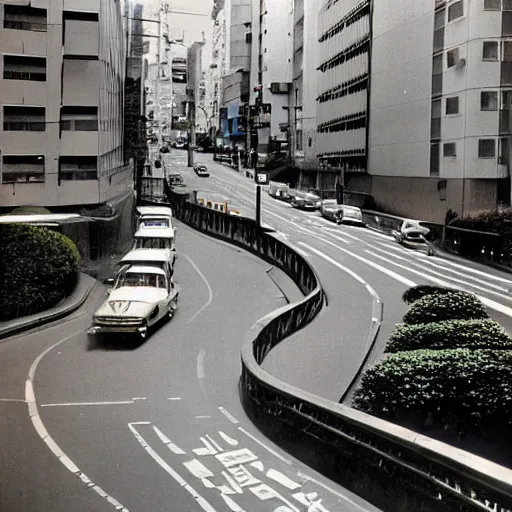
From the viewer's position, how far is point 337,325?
3904mm

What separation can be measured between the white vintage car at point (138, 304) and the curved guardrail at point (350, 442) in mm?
531

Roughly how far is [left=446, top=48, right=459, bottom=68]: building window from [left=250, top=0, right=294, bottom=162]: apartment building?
0.99 m

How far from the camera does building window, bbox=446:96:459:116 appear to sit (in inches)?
132

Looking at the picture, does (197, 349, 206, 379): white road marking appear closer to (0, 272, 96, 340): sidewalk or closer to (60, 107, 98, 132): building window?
(0, 272, 96, 340): sidewalk

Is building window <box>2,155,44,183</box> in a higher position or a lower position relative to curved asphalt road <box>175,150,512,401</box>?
higher

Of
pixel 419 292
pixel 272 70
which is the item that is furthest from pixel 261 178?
pixel 419 292

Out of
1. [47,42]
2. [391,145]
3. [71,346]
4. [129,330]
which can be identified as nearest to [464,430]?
[391,145]

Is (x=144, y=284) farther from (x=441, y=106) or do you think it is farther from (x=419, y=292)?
(x=441, y=106)

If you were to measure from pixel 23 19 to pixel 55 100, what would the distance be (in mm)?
429

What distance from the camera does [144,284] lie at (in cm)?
434

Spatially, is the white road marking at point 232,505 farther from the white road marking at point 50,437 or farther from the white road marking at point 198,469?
the white road marking at point 50,437

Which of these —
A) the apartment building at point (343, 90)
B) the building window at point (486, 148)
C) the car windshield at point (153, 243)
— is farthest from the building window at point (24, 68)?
the building window at point (486, 148)

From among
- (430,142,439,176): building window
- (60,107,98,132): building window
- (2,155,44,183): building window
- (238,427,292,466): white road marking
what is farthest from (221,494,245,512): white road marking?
(60,107,98,132): building window

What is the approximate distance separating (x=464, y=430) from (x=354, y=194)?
57.2 inches
